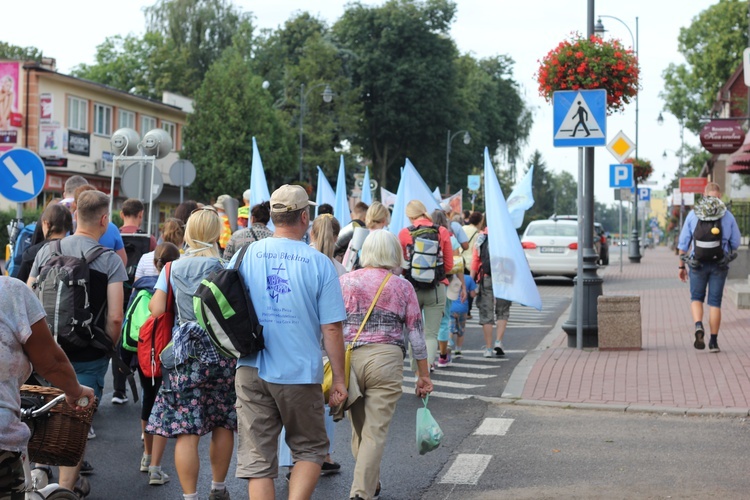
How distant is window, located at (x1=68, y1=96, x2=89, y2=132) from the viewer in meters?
43.1

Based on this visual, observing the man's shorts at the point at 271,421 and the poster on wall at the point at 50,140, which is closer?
the man's shorts at the point at 271,421

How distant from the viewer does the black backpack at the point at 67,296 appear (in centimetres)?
620

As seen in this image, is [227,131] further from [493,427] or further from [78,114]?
[493,427]

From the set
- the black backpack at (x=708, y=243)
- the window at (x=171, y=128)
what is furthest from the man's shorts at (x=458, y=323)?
the window at (x=171, y=128)

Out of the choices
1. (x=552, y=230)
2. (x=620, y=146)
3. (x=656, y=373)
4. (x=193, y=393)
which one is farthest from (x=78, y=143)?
(x=193, y=393)

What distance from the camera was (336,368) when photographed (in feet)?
17.1

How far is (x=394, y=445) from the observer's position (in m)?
7.96

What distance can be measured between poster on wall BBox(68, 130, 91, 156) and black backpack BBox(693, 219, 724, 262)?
34059mm

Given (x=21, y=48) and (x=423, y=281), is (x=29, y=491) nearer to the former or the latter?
(x=423, y=281)

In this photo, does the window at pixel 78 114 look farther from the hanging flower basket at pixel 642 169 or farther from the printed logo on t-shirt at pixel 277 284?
the printed logo on t-shirt at pixel 277 284

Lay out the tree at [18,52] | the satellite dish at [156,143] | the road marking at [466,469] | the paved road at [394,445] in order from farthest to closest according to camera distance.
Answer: the tree at [18,52] → the satellite dish at [156,143] → the road marking at [466,469] → the paved road at [394,445]

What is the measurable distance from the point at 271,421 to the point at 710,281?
859 centimetres

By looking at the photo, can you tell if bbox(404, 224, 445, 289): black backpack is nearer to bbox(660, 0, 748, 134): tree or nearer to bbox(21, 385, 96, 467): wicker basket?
bbox(21, 385, 96, 467): wicker basket

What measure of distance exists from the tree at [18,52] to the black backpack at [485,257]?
2586 inches
